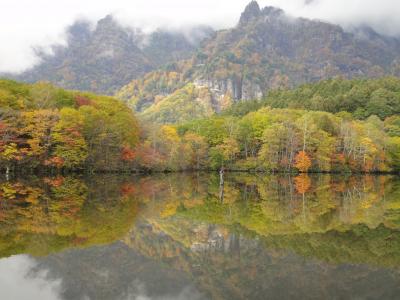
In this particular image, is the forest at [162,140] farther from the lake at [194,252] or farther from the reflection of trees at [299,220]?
the lake at [194,252]

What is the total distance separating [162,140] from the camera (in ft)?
280

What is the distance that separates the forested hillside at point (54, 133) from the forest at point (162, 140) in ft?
0.46

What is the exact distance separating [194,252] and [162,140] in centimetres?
6739

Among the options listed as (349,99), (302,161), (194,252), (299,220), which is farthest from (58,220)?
(349,99)

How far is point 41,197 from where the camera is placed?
113 ft

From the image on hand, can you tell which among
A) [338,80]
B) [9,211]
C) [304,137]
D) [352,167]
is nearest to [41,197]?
[9,211]

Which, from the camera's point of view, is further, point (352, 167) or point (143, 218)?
point (352, 167)

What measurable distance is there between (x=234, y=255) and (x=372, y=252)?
19.4 ft

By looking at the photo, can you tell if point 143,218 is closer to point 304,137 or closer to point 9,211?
point 9,211

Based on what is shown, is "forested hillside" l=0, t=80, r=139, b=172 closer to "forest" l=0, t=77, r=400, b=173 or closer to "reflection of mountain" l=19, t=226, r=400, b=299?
"forest" l=0, t=77, r=400, b=173

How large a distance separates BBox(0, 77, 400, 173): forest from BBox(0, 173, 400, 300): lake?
111 ft

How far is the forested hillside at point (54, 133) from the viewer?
6200 cm

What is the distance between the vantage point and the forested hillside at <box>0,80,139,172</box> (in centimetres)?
6200

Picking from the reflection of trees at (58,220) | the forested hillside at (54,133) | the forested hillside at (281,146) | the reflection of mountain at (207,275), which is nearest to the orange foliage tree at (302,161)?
the forested hillside at (281,146)
